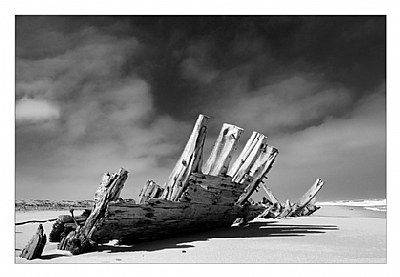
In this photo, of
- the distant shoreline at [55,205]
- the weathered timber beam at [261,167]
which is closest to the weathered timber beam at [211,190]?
the weathered timber beam at [261,167]

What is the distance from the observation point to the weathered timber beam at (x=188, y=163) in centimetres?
595

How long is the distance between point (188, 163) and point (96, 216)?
62.8 inches

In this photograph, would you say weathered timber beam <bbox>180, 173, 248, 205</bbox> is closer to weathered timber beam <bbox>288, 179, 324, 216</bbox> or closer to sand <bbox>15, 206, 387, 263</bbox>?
sand <bbox>15, 206, 387, 263</bbox>

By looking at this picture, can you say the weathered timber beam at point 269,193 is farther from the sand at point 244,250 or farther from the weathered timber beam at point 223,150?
the weathered timber beam at point 223,150

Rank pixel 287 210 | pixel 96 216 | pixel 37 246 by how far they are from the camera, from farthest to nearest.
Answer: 1. pixel 287 210
2. pixel 96 216
3. pixel 37 246

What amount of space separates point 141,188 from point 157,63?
2283 mm

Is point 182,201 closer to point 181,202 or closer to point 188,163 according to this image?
point 181,202

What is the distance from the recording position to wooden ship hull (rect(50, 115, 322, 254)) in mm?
5070

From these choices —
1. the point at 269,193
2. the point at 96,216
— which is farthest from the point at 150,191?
the point at 269,193

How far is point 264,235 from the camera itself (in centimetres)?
646

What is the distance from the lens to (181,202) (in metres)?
5.77

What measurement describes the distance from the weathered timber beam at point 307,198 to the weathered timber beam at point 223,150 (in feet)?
20.9
